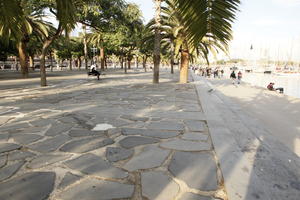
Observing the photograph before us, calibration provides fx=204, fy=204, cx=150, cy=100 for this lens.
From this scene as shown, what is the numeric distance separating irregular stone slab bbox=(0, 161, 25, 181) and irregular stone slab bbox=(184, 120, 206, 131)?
3.14m

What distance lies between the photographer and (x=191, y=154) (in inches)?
123

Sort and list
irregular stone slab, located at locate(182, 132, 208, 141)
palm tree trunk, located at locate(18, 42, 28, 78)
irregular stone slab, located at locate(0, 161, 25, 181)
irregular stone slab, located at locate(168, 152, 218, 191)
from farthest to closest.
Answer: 1. palm tree trunk, located at locate(18, 42, 28, 78)
2. irregular stone slab, located at locate(182, 132, 208, 141)
3. irregular stone slab, located at locate(0, 161, 25, 181)
4. irregular stone slab, located at locate(168, 152, 218, 191)

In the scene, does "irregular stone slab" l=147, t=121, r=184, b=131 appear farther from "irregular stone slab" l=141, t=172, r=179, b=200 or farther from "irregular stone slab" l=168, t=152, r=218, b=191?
"irregular stone slab" l=141, t=172, r=179, b=200

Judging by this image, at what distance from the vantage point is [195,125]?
186 inches

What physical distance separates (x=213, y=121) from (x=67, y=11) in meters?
4.05

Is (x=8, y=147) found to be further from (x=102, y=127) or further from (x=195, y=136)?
(x=195, y=136)

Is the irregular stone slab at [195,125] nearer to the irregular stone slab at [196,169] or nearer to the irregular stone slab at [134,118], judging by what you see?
the irregular stone slab at [134,118]

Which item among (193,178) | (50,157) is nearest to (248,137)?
(193,178)

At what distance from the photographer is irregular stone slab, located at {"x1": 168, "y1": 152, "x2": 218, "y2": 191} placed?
2.36 metres

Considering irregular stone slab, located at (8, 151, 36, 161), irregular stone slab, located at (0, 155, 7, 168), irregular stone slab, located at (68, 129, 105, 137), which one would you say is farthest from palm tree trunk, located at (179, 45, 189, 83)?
irregular stone slab, located at (0, 155, 7, 168)

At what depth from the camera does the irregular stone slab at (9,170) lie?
2.49 meters

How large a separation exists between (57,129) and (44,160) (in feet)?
4.97

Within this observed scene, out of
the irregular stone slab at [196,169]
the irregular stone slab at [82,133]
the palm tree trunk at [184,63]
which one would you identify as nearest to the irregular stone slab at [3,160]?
the irregular stone slab at [82,133]

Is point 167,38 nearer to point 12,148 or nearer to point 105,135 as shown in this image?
point 105,135
